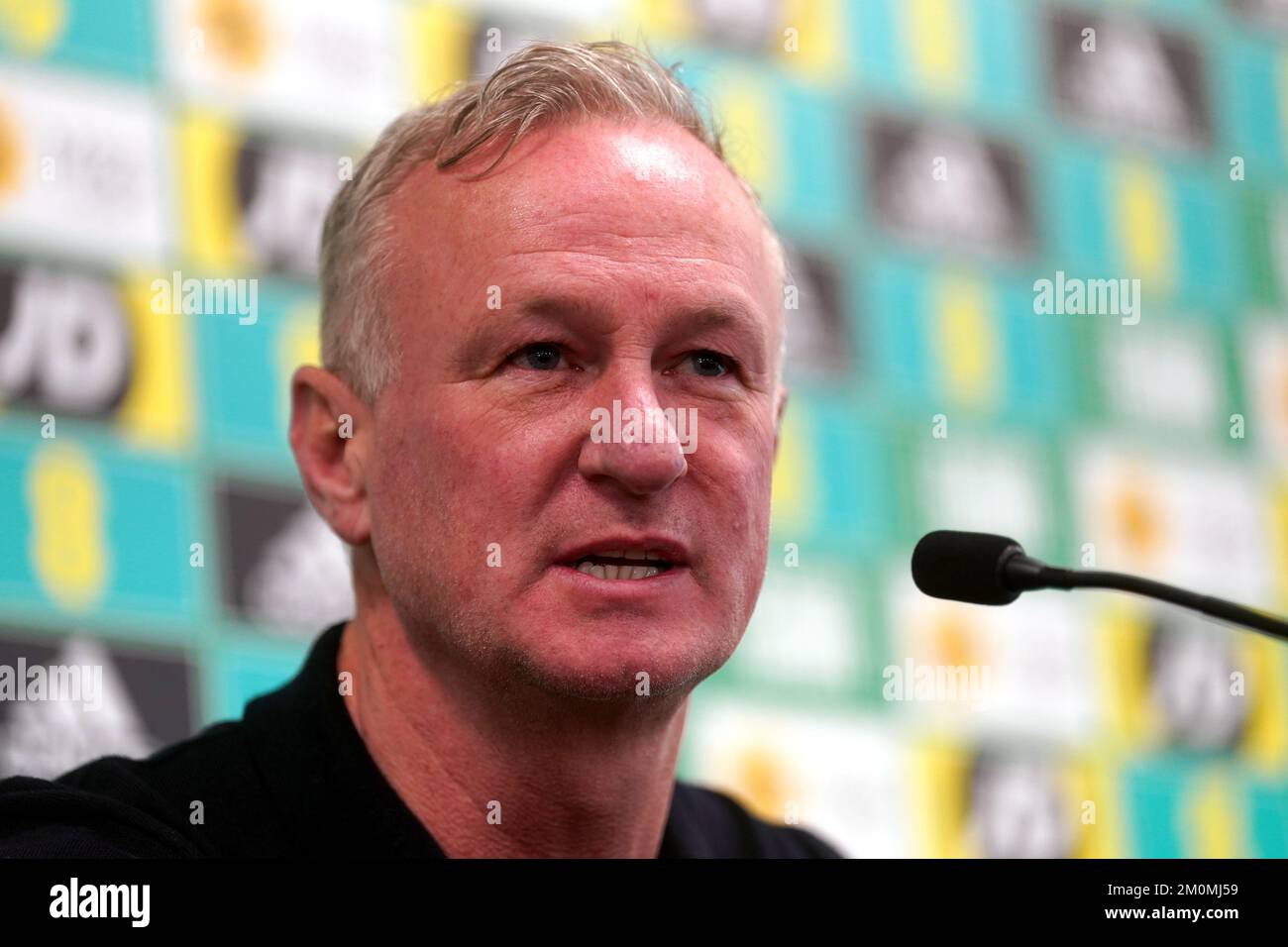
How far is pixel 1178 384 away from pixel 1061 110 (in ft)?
2.37

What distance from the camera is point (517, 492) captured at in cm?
173

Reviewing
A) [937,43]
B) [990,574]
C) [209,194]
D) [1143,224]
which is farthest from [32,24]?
[1143,224]

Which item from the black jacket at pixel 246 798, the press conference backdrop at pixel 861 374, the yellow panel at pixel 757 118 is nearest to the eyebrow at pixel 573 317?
the black jacket at pixel 246 798

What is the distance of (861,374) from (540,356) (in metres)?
2.01

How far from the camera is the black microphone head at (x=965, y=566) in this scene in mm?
1648

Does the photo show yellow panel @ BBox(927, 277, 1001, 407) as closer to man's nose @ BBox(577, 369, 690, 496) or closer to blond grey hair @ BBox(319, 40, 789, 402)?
blond grey hair @ BBox(319, 40, 789, 402)

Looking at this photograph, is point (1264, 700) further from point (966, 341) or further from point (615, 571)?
point (615, 571)

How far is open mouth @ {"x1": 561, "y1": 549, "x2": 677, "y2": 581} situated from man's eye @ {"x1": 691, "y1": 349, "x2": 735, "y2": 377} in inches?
9.1

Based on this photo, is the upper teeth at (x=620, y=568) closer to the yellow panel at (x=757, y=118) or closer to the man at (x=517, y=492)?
the man at (x=517, y=492)

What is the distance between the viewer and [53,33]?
117 inches

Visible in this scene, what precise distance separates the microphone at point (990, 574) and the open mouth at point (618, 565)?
0.27 metres
